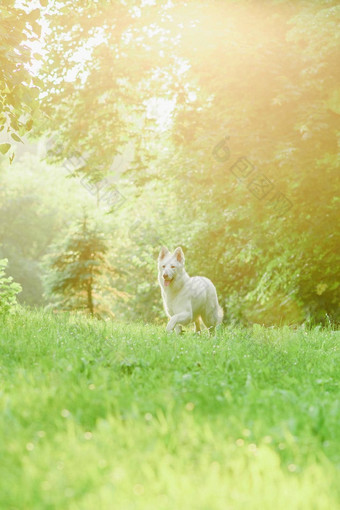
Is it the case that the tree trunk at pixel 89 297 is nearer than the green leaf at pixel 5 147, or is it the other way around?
the green leaf at pixel 5 147

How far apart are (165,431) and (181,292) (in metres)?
7.19

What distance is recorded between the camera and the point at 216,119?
14.1m

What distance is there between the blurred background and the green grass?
396cm

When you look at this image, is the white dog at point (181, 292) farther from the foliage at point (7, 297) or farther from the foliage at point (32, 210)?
the foliage at point (32, 210)

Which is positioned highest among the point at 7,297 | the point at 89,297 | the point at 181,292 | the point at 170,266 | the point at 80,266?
the point at 170,266

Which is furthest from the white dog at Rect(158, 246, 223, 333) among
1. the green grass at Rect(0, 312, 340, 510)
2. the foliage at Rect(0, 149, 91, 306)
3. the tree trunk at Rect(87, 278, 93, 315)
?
the foliage at Rect(0, 149, 91, 306)

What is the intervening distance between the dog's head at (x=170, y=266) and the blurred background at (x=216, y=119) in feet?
9.17

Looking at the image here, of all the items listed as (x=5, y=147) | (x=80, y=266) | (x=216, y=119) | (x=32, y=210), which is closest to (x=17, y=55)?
(x=5, y=147)

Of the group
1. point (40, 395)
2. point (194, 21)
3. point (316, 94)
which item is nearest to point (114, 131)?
point (194, 21)

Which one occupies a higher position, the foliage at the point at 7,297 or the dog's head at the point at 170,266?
the dog's head at the point at 170,266

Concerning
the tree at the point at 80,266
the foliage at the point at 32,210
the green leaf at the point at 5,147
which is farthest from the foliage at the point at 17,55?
the foliage at the point at 32,210

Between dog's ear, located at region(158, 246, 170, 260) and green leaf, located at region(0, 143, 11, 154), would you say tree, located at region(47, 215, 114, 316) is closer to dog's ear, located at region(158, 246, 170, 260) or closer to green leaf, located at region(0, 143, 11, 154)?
dog's ear, located at region(158, 246, 170, 260)

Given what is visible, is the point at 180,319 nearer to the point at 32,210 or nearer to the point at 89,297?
the point at 89,297

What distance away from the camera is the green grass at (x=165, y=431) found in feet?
10.2
